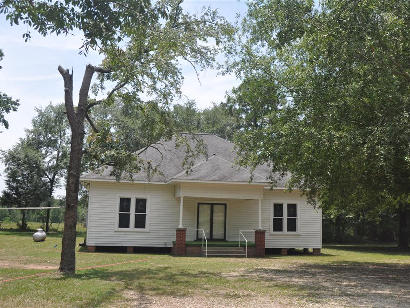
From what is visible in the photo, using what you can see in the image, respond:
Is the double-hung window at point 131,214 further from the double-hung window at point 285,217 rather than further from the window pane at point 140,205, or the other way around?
the double-hung window at point 285,217

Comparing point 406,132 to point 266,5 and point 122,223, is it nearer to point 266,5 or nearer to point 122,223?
point 266,5

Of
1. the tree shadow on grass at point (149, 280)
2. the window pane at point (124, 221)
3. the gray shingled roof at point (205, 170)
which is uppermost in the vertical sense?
the gray shingled roof at point (205, 170)

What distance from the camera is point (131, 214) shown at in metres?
21.9

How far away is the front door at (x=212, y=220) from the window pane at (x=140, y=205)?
276 cm

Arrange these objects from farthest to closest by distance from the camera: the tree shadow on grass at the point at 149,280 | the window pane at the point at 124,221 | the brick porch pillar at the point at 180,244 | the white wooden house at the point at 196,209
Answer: the window pane at the point at 124,221 → the white wooden house at the point at 196,209 → the brick porch pillar at the point at 180,244 → the tree shadow on grass at the point at 149,280

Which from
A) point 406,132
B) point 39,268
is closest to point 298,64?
point 406,132

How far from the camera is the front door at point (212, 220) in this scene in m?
22.7

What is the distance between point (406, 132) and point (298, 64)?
484 cm

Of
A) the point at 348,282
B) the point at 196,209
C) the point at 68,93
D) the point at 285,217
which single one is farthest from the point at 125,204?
the point at 348,282

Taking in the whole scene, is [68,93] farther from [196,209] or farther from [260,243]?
[260,243]

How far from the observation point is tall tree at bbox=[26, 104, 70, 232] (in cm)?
4400

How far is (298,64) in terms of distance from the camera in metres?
14.1

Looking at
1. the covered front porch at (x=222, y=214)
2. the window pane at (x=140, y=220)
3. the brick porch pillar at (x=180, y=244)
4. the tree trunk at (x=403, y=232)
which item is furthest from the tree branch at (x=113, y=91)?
the tree trunk at (x=403, y=232)

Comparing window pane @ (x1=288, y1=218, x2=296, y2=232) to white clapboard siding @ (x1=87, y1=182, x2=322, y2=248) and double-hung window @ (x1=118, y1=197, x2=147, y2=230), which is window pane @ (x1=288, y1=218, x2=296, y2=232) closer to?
white clapboard siding @ (x1=87, y1=182, x2=322, y2=248)
